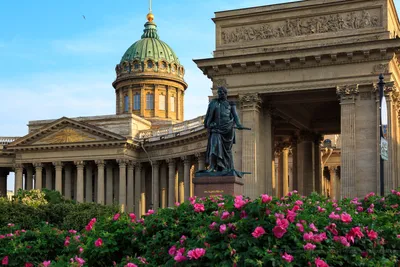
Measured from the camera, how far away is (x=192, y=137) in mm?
64875

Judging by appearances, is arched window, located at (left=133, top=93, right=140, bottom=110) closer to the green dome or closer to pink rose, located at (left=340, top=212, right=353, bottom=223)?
the green dome

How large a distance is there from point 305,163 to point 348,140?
11.2 metres

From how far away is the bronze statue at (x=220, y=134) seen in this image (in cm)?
2594

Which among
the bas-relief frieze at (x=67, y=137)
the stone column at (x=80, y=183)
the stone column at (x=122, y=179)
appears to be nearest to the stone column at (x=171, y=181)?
the stone column at (x=122, y=179)

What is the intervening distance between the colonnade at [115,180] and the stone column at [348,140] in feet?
106

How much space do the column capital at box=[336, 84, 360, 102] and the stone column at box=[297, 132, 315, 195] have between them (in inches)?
441

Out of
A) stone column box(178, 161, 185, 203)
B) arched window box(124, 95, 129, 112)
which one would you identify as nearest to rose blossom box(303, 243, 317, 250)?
stone column box(178, 161, 185, 203)

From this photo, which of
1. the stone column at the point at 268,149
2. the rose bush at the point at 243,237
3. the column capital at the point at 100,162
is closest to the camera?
the rose bush at the point at 243,237

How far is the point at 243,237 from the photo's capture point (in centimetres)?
1179

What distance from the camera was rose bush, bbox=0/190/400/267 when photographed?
11.4m

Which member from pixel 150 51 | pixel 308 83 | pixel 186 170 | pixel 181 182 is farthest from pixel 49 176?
pixel 308 83

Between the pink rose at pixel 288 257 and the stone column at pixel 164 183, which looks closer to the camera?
the pink rose at pixel 288 257

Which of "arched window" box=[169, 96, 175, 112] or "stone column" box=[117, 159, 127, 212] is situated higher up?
"arched window" box=[169, 96, 175, 112]

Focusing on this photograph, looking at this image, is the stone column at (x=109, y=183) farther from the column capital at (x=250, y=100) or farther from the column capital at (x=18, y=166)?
the column capital at (x=250, y=100)
